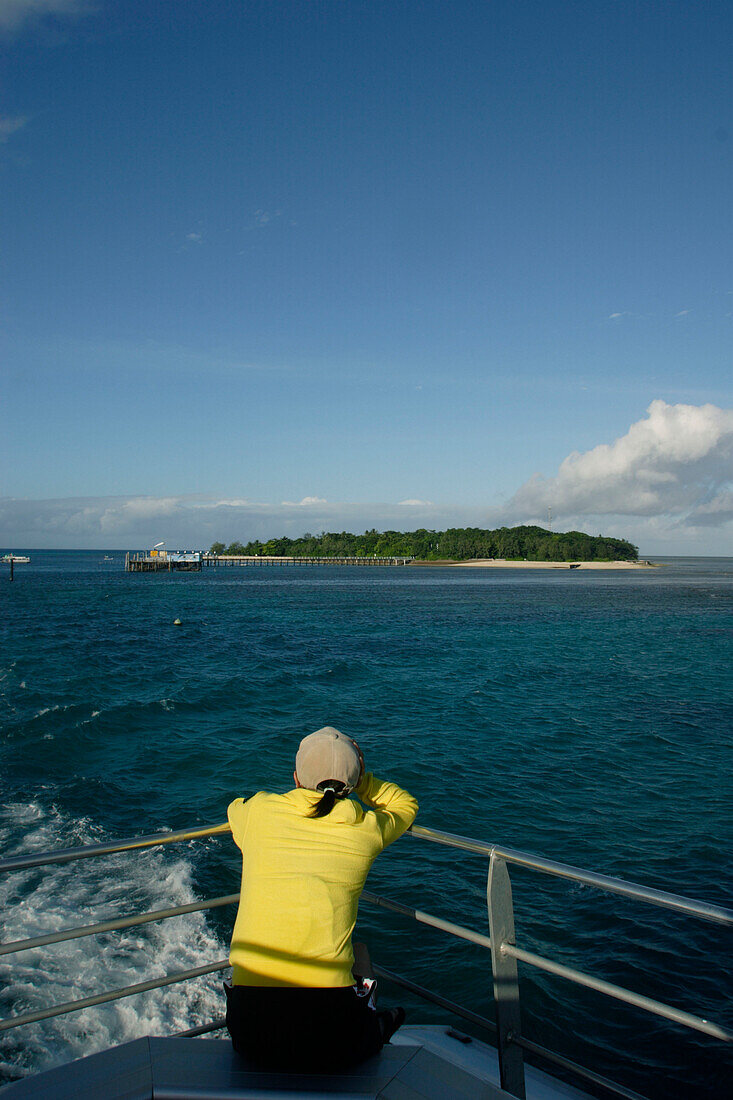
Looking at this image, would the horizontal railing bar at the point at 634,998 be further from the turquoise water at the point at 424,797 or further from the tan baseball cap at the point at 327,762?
the turquoise water at the point at 424,797

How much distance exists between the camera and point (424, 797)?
12539 millimetres

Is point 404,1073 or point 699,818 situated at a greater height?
point 404,1073

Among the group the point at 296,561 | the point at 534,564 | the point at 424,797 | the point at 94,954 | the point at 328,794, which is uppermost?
the point at 328,794

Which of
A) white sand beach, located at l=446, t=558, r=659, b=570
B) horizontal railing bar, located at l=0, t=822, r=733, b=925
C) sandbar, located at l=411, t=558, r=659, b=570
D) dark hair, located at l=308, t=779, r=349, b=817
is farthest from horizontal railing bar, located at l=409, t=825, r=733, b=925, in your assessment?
sandbar, located at l=411, t=558, r=659, b=570

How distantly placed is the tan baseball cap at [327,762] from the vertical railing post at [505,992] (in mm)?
614

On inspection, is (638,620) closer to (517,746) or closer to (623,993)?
(517,746)

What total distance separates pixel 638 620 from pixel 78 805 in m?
40.2

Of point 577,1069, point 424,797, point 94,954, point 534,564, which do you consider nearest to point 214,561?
point 534,564

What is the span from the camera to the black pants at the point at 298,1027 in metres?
2.28

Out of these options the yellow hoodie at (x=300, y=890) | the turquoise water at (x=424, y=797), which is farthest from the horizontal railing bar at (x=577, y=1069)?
the turquoise water at (x=424, y=797)

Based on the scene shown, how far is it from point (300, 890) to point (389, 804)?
0.58 metres

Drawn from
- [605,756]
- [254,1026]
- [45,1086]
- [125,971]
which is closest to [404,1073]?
[254,1026]

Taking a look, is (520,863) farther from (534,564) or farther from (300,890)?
(534,564)

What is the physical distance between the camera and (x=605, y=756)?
15.0 metres
